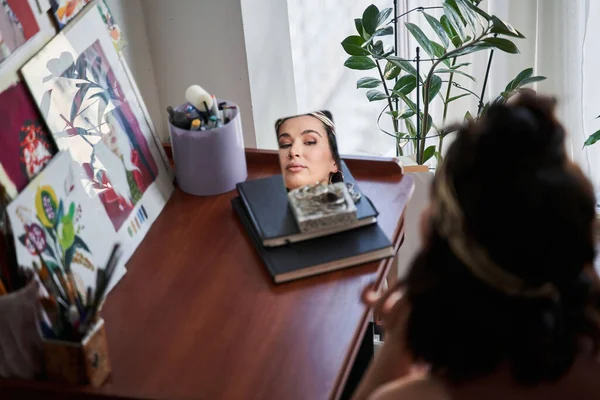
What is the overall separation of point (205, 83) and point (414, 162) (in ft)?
1.75

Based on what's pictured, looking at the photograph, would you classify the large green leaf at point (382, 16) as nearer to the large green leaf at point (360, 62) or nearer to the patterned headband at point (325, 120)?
the large green leaf at point (360, 62)

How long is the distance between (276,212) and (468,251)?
2.01 feet

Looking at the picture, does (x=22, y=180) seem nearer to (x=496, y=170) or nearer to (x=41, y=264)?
(x=41, y=264)

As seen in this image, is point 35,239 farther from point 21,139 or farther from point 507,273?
point 507,273

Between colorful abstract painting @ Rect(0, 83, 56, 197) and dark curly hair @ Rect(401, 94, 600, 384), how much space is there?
0.57 metres

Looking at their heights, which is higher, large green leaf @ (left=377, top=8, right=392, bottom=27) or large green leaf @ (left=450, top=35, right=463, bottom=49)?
large green leaf @ (left=377, top=8, right=392, bottom=27)

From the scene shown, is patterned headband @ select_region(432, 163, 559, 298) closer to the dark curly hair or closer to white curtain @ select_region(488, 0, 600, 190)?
the dark curly hair

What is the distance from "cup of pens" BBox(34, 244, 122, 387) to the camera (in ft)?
3.58

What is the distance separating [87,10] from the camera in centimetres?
145

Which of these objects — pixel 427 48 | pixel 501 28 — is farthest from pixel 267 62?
pixel 501 28

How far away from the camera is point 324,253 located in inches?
53.5

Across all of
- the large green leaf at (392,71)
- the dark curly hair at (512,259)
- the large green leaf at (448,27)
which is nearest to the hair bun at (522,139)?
the dark curly hair at (512,259)

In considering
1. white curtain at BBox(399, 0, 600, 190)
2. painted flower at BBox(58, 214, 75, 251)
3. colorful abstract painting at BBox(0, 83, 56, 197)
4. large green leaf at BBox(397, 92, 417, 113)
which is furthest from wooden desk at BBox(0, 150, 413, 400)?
white curtain at BBox(399, 0, 600, 190)

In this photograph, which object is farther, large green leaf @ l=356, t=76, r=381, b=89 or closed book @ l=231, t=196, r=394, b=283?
large green leaf @ l=356, t=76, r=381, b=89
